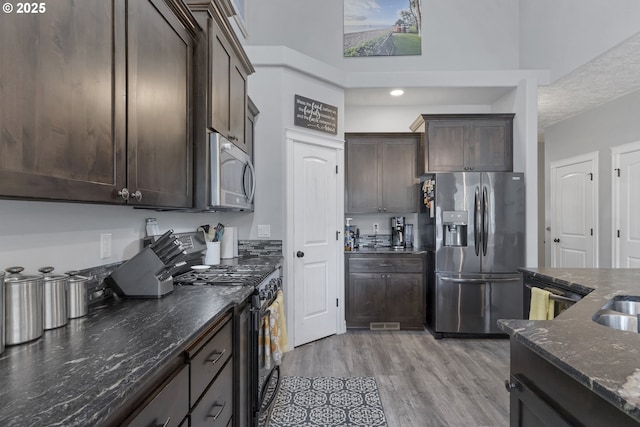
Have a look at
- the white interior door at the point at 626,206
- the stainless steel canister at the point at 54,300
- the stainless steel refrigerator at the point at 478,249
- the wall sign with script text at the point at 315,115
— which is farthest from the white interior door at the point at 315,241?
the white interior door at the point at 626,206

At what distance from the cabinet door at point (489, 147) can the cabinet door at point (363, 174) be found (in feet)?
3.61

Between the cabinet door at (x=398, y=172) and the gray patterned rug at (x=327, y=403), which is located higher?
the cabinet door at (x=398, y=172)

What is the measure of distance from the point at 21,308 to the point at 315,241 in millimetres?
2652

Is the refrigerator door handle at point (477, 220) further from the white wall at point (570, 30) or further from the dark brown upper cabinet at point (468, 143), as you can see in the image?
the white wall at point (570, 30)

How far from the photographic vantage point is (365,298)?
12.6 ft

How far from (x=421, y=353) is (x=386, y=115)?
9.94ft

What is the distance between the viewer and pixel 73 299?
1180 mm

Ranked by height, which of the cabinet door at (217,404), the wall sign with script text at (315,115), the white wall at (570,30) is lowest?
the cabinet door at (217,404)

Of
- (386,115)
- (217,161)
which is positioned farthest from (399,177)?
(217,161)

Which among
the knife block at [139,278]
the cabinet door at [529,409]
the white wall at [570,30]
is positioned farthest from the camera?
the white wall at [570,30]

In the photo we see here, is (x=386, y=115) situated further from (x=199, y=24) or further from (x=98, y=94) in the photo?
(x=98, y=94)

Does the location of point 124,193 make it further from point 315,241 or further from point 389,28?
point 389,28

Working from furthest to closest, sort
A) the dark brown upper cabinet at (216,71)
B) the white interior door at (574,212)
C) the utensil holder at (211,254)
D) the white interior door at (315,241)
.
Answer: the white interior door at (574,212)
the white interior door at (315,241)
the utensil holder at (211,254)
the dark brown upper cabinet at (216,71)

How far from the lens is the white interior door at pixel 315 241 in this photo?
332cm
